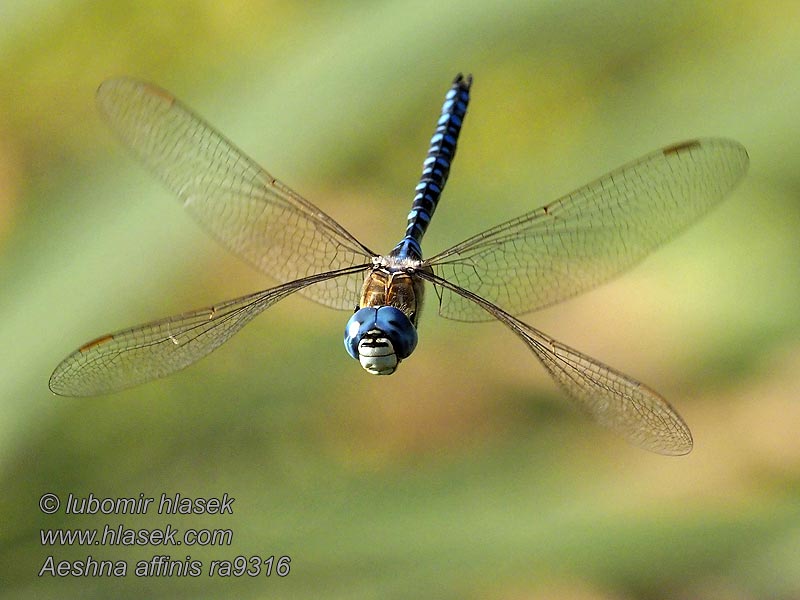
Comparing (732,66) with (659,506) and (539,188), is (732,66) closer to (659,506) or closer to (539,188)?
(539,188)

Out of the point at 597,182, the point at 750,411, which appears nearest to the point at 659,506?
the point at 750,411

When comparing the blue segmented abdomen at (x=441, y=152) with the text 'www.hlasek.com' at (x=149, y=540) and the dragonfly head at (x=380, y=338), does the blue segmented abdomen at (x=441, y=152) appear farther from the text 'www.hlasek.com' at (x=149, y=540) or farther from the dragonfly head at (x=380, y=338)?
the text 'www.hlasek.com' at (x=149, y=540)

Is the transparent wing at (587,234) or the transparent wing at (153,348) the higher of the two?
the transparent wing at (587,234)

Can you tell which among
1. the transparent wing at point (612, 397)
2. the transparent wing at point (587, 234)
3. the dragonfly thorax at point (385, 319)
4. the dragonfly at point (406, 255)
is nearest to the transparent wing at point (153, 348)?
the dragonfly at point (406, 255)

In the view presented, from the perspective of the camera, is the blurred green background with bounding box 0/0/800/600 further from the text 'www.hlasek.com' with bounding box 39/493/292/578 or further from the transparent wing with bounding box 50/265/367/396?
the transparent wing with bounding box 50/265/367/396

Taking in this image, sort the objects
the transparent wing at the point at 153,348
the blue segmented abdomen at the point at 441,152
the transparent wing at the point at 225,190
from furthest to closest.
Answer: the blue segmented abdomen at the point at 441,152, the transparent wing at the point at 225,190, the transparent wing at the point at 153,348

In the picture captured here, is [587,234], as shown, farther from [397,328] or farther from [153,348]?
[153,348]
